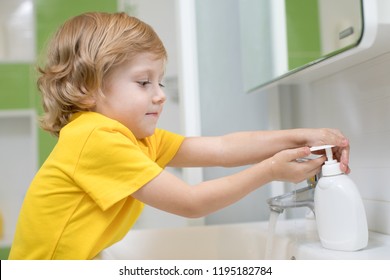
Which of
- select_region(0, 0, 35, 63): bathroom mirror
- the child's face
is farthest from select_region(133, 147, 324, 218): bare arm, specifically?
select_region(0, 0, 35, 63): bathroom mirror

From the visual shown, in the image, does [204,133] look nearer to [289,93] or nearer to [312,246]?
[289,93]

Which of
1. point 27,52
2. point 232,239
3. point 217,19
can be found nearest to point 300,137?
point 232,239

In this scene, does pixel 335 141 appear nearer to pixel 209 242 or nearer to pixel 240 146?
pixel 240 146

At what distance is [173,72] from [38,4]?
773mm

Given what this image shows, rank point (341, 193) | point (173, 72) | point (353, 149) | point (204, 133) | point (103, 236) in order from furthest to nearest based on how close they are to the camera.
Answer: point (173, 72) → point (204, 133) → point (353, 149) → point (103, 236) → point (341, 193)

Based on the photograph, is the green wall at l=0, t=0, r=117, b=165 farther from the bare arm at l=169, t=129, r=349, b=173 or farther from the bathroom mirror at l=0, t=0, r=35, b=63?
the bare arm at l=169, t=129, r=349, b=173

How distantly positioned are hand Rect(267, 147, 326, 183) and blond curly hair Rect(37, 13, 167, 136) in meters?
0.28

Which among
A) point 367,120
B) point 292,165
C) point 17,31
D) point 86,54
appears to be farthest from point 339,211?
point 17,31

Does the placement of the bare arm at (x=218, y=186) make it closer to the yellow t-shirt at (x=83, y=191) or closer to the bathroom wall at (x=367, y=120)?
the yellow t-shirt at (x=83, y=191)

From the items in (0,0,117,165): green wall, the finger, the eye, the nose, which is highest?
(0,0,117,165): green wall

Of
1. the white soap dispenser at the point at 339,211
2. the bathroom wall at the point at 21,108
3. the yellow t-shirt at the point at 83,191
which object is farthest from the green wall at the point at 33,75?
the white soap dispenser at the point at 339,211

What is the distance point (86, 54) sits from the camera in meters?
0.85

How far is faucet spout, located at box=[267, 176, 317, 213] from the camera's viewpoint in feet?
2.78

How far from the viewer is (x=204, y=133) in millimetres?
1199
